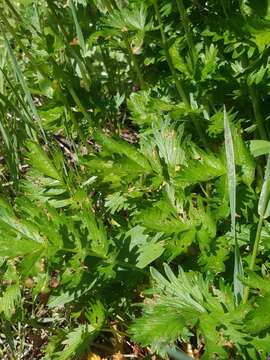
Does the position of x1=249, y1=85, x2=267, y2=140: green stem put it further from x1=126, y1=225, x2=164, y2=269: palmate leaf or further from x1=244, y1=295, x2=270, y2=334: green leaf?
x1=244, y1=295, x2=270, y2=334: green leaf

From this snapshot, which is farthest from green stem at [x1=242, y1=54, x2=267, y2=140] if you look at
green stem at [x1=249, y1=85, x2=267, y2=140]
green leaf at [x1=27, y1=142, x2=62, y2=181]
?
green leaf at [x1=27, y1=142, x2=62, y2=181]

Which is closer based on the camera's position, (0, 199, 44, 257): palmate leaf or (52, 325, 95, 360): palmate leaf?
(0, 199, 44, 257): palmate leaf

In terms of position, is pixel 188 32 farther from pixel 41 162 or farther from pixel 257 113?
pixel 41 162

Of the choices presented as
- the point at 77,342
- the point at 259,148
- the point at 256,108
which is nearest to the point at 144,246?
the point at 77,342

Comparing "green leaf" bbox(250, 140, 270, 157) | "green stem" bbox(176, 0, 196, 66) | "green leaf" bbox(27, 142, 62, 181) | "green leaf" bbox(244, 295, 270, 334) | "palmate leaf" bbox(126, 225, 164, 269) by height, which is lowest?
"palmate leaf" bbox(126, 225, 164, 269)

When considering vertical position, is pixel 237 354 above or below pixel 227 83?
below

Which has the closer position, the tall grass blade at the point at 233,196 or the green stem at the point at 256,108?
the tall grass blade at the point at 233,196

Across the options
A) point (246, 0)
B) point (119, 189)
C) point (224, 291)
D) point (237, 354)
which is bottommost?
point (237, 354)

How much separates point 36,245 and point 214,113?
691mm

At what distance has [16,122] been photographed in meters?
1.97

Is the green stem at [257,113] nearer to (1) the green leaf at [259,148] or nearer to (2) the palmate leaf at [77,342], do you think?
(1) the green leaf at [259,148]

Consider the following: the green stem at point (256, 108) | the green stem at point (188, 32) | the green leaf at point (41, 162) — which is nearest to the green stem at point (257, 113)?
the green stem at point (256, 108)

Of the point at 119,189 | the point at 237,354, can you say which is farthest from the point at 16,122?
the point at 237,354

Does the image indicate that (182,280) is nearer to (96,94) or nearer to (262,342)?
(262,342)
